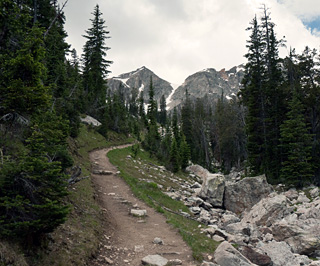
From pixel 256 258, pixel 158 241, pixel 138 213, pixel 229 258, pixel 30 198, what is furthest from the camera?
pixel 138 213

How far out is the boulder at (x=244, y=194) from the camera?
63.8 feet

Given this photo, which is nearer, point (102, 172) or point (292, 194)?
point (102, 172)

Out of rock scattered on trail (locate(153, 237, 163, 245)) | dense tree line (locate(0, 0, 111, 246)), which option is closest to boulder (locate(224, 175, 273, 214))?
rock scattered on trail (locate(153, 237, 163, 245))

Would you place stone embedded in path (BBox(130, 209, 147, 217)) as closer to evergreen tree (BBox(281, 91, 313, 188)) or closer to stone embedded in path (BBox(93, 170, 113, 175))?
stone embedded in path (BBox(93, 170, 113, 175))

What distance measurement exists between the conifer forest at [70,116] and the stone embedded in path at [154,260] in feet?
9.95

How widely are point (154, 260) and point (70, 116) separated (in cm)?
1465

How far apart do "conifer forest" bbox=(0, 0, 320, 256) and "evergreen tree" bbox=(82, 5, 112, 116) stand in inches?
7.3

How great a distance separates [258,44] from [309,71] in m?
7.41

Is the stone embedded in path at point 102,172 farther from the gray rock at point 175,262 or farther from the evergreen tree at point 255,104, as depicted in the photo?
the evergreen tree at point 255,104

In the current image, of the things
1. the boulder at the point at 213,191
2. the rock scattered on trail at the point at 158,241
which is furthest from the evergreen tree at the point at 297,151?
the rock scattered on trail at the point at 158,241

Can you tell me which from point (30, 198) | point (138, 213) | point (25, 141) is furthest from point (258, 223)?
point (25, 141)

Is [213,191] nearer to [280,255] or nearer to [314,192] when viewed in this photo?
[314,192]

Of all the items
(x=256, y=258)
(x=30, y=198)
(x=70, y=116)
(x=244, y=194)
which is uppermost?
(x=70, y=116)

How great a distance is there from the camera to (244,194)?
1984cm
